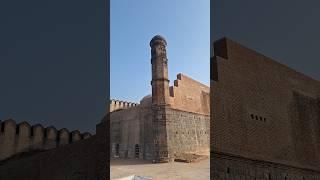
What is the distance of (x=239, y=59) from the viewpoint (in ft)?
27.3

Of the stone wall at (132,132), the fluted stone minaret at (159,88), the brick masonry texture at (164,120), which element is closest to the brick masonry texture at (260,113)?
the brick masonry texture at (164,120)

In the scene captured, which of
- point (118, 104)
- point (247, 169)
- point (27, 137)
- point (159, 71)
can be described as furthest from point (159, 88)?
point (247, 169)

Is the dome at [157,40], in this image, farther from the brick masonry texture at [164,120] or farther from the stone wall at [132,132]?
the stone wall at [132,132]

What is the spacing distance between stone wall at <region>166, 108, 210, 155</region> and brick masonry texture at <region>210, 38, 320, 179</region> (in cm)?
959

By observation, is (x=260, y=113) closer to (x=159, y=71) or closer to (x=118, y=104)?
(x=159, y=71)

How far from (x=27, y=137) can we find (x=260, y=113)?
10652 mm

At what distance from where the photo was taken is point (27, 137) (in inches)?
628

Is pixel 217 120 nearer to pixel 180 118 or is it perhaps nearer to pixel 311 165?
pixel 311 165

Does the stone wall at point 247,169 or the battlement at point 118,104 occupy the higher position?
the battlement at point 118,104

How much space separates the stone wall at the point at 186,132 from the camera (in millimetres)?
19375

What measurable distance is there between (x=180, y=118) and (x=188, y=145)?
1.45 metres

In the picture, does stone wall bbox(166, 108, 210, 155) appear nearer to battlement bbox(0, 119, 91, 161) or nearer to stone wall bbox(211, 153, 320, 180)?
battlement bbox(0, 119, 91, 161)

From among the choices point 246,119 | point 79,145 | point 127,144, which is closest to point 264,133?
point 246,119

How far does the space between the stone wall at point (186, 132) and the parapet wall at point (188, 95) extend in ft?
1.17
